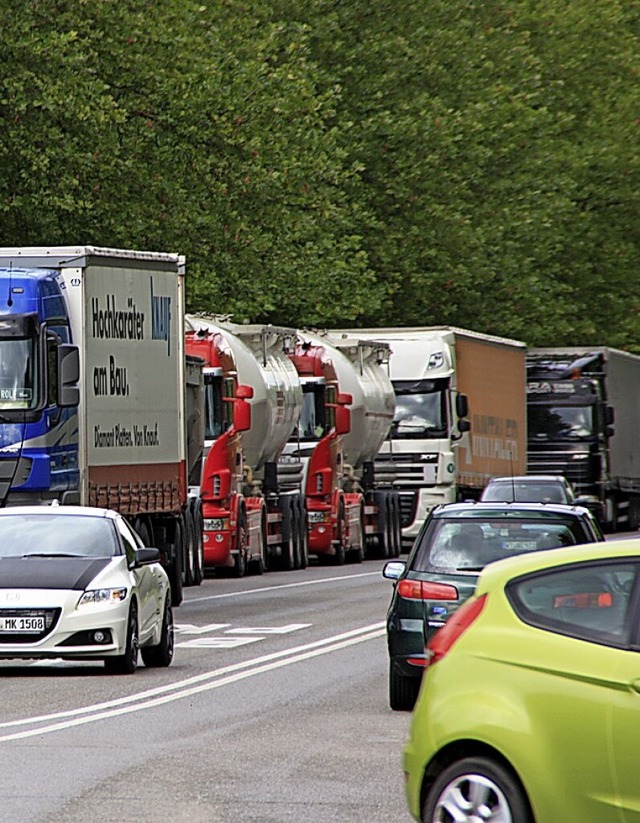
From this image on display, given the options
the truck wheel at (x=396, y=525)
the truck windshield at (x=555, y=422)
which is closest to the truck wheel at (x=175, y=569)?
the truck wheel at (x=396, y=525)

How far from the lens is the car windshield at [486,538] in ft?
48.9

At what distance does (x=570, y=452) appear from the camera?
50.8 metres

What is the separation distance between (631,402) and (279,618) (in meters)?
31.0

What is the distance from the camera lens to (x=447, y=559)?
14.9 metres

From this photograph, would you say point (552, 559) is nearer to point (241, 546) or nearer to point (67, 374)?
point (67, 374)

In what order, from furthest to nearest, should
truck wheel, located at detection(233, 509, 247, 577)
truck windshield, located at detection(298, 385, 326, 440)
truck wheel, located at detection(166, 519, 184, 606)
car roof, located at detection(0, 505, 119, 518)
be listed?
truck windshield, located at detection(298, 385, 326, 440) < truck wheel, located at detection(233, 509, 247, 577) < truck wheel, located at detection(166, 519, 184, 606) < car roof, located at detection(0, 505, 119, 518)

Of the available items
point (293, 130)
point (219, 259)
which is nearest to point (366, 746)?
point (219, 259)

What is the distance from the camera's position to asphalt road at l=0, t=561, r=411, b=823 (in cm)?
1028

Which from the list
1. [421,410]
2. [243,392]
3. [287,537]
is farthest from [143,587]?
[421,410]

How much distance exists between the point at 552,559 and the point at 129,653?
9.52 m

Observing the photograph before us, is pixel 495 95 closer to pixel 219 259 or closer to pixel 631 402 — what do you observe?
pixel 631 402

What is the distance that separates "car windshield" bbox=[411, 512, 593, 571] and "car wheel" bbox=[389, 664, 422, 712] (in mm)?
748

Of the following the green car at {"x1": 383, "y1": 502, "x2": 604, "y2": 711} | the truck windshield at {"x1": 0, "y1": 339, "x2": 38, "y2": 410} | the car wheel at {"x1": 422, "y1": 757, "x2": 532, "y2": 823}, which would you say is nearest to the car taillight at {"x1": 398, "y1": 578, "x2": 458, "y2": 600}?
the green car at {"x1": 383, "y1": 502, "x2": 604, "y2": 711}

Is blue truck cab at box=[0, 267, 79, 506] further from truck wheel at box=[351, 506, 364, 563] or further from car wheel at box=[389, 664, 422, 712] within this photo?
truck wheel at box=[351, 506, 364, 563]
